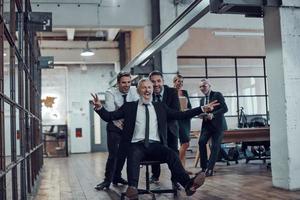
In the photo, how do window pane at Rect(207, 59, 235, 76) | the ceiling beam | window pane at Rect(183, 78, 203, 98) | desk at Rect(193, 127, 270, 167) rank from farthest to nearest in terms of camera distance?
window pane at Rect(207, 59, 235, 76)
window pane at Rect(183, 78, 203, 98)
the ceiling beam
desk at Rect(193, 127, 270, 167)

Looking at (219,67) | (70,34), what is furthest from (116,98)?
(219,67)

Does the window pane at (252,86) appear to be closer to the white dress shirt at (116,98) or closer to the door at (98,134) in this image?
the door at (98,134)

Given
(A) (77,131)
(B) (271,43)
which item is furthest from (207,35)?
(B) (271,43)

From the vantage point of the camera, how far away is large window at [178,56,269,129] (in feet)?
42.0

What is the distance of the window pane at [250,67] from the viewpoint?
13.9 m

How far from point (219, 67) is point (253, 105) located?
1722 mm

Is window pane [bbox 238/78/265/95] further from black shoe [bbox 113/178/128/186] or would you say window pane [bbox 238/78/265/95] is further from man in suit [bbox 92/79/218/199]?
man in suit [bbox 92/79/218/199]

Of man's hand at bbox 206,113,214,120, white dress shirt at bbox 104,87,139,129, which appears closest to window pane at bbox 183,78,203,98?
man's hand at bbox 206,113,214,120

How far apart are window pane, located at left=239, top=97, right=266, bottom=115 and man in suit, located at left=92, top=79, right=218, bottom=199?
31.1 ft

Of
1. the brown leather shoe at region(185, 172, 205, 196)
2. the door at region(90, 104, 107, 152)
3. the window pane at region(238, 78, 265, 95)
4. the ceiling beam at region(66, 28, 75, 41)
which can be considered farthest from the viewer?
the door at region(90, 104, 107, 152)

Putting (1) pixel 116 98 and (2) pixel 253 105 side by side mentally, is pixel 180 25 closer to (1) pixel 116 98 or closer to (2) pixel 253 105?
(1) pixel 116 98

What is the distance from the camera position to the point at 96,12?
398 inches

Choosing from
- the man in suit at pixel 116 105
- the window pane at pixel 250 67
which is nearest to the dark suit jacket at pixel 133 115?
the man in suit at pixel 116 105

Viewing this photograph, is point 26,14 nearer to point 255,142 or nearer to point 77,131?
point 255,142
